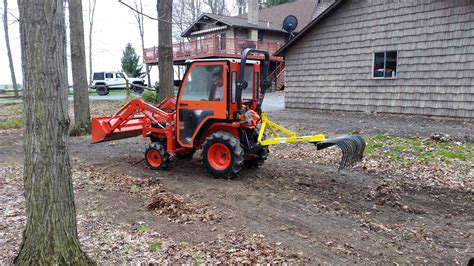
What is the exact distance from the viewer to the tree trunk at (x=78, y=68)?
492 inches

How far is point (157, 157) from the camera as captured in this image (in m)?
8.17

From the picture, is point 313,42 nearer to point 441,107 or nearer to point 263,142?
point 441,107

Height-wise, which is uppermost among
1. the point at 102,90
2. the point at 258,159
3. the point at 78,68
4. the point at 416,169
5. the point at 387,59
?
the point at 387,59

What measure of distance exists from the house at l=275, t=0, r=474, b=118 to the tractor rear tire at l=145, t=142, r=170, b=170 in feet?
31.3

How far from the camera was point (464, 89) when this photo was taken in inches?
486

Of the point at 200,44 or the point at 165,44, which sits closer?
the point at 165,44

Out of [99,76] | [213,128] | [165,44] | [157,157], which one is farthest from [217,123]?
[99,76]

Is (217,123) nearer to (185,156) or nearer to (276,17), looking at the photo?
(185,156)

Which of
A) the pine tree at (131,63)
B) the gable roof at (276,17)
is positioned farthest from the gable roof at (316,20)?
the pine tree at (131,63)

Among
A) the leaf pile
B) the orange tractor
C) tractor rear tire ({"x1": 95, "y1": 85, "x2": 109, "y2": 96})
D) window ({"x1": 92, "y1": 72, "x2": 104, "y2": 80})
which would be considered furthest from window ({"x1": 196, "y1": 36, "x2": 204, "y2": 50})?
the leaf pile

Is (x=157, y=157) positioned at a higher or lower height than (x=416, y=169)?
higher

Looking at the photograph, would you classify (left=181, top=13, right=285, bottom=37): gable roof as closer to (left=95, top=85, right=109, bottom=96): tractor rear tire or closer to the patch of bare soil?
(left=95, top=85, right=109, bottom=96): tractor rear tire

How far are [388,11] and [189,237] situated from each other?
40.8ft

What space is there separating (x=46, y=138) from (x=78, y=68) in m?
10.0
